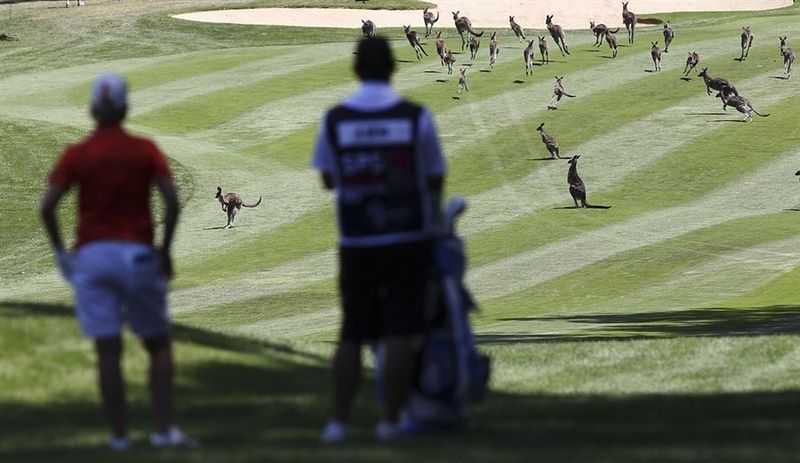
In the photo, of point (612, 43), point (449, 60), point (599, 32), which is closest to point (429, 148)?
point (449, 60)

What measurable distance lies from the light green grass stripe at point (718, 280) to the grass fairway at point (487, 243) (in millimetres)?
88

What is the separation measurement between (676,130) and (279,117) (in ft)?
35.5

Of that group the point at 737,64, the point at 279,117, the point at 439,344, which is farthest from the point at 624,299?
the point at 737,64

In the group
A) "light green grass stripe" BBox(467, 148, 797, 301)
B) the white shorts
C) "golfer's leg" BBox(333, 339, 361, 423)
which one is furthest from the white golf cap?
"light green grass stripe" BBox(467, 148, 797, 301)

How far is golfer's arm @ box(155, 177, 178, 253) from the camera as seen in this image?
347 inches

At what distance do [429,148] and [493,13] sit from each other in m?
63.5

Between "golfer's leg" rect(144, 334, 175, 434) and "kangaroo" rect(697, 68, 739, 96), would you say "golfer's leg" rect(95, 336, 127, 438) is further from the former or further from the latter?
"kangaroo" rect(697, 68, 739, 96)

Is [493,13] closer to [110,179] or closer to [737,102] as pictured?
[737,102]

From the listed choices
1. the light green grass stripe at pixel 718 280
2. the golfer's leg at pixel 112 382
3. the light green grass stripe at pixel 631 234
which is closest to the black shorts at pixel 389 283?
the golfer's leg at pixel 112 382

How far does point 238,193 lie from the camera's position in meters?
39.3

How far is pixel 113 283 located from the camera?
8.78 m

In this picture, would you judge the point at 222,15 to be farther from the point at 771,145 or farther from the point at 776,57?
the point at 771,145

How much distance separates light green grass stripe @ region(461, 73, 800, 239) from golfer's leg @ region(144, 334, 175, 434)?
25230 mm

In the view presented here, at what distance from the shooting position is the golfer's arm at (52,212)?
881 centimetres
